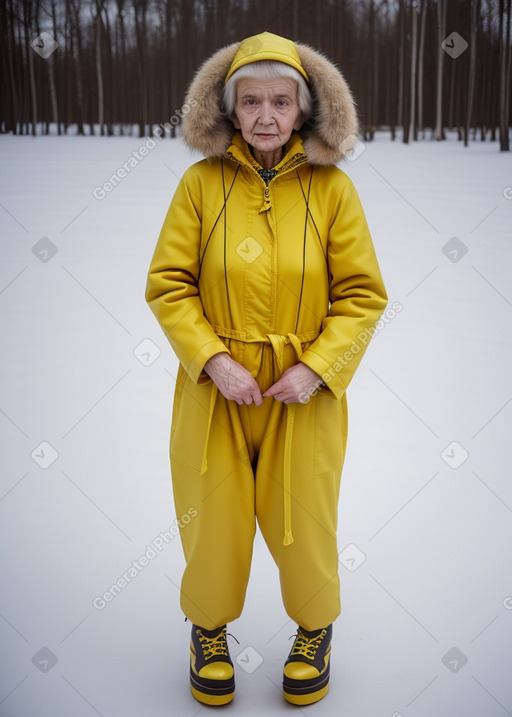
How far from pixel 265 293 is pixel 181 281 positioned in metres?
0.20

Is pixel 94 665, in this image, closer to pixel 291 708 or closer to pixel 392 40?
pixel 291 708

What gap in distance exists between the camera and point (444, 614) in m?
2.05

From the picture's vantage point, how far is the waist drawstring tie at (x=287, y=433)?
1562 millimetres

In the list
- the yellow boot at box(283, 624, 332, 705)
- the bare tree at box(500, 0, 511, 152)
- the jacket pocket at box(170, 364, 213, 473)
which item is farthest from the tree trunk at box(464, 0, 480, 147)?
the yellow boot at box(283, 624, 332, 705)

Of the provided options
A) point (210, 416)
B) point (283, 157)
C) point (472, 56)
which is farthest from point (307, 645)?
point (472, 56)

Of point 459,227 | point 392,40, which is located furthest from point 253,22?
point 459,227

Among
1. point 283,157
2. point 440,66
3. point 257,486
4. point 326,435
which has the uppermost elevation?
point 440,66

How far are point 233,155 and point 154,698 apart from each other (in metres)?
1.32

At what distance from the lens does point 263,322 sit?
158 cm

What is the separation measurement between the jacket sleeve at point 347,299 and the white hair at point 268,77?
0.64ft

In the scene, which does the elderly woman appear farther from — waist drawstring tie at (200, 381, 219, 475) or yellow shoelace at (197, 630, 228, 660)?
yellow shoelace at (197, 630, 228, 660)

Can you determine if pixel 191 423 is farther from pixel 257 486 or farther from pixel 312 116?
pixel 312 116

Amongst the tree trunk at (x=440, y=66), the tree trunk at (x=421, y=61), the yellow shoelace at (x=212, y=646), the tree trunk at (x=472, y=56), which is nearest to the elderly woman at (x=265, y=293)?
the yellow shoelace at (x=212, y=646)

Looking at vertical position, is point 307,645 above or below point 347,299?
below
